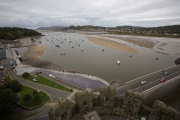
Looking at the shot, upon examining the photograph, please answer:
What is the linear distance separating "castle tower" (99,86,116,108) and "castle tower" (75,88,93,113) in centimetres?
158

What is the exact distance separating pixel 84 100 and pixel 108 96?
3211 millimetres

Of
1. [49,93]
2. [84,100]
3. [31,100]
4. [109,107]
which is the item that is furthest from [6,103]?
[109,107]

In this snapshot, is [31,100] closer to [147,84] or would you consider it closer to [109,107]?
[109,107]

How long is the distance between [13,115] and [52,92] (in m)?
7.12

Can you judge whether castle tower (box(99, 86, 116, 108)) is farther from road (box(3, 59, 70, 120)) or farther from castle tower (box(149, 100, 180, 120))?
road (box(3, 59, 70, 120))

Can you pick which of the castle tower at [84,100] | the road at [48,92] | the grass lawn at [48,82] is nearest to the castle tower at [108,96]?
the castle tower at [84,100]

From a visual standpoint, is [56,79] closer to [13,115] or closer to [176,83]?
[13,115]

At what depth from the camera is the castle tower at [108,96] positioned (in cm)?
1387

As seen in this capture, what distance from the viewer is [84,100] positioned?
13336 mm

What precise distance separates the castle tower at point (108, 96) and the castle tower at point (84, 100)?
1579 millimetres

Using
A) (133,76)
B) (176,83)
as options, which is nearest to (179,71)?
(176,83)

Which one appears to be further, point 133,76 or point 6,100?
point 133,76

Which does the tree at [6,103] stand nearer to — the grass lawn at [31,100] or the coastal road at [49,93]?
the grass lawn at [31,100]

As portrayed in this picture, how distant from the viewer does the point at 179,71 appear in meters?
27.1
